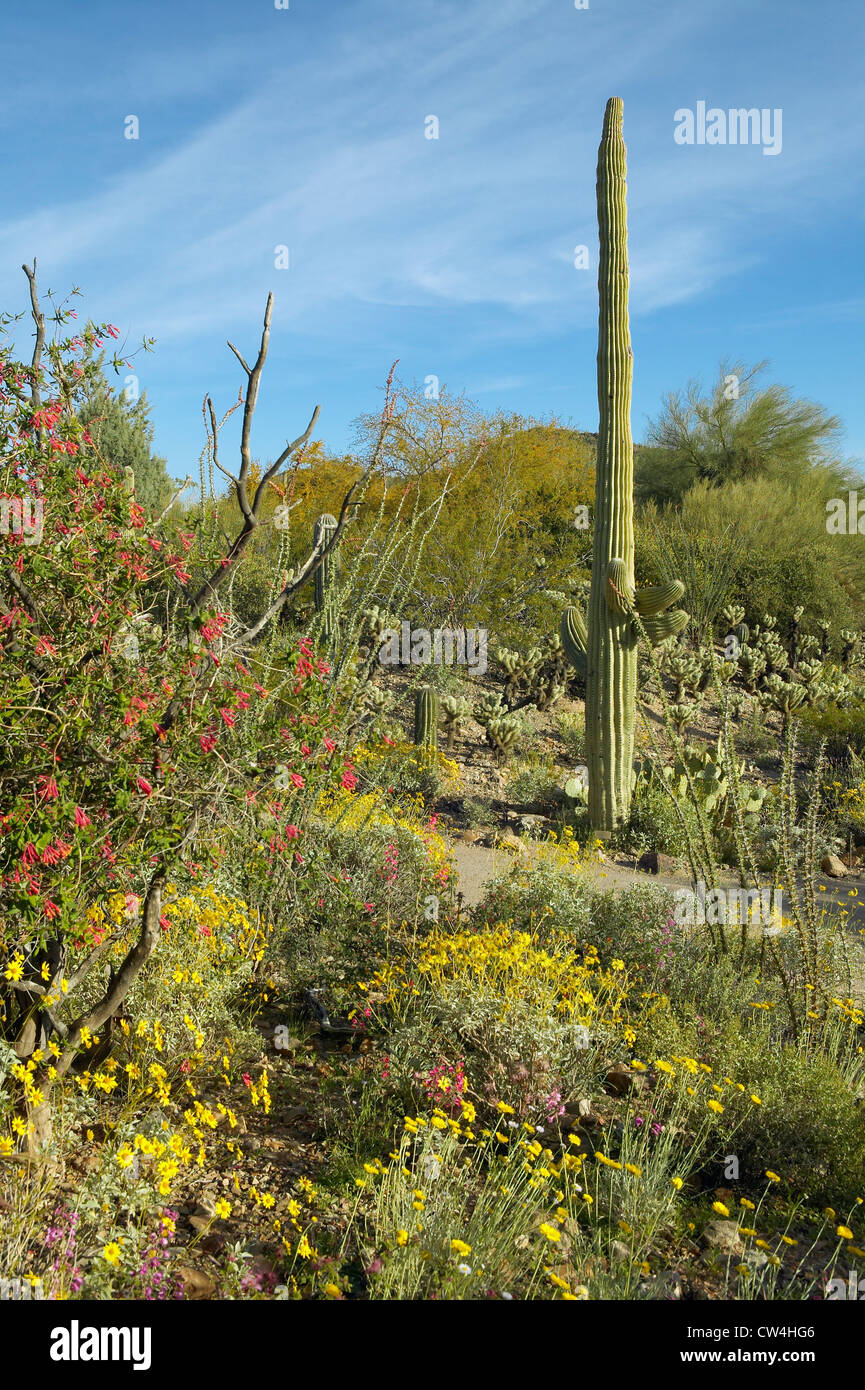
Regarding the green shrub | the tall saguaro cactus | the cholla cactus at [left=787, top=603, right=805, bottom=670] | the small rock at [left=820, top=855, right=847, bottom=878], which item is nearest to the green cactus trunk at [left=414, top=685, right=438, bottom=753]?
the tall saguaro cactus

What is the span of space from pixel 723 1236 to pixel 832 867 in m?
5.83

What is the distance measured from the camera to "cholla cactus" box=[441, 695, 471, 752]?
11.4 metres

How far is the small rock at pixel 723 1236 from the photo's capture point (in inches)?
114

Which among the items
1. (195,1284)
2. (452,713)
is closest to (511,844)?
(452,713)

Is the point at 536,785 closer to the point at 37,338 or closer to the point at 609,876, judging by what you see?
the point at 609,876

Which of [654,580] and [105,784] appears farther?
[654,580]

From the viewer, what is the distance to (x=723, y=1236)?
2910mm

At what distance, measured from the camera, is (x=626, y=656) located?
334 inches

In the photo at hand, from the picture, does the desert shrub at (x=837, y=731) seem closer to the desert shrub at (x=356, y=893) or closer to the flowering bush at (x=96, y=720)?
the desert shrub at (x=356, y=893)

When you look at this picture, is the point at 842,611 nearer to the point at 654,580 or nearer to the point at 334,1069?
the point at 654,580

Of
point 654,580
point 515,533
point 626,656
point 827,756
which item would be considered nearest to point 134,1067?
point 626,656

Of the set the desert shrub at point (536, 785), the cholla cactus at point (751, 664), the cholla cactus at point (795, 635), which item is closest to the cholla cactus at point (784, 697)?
Result: the cholla cactus at point (751, 664)
